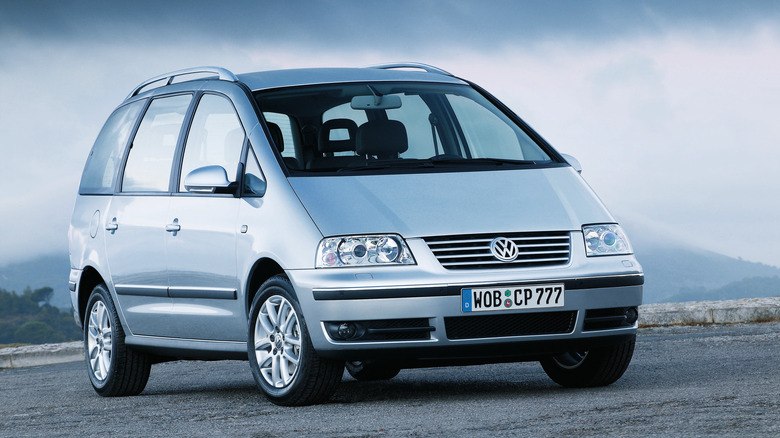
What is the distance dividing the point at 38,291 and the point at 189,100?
13438 cm

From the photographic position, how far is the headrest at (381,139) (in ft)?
23.2

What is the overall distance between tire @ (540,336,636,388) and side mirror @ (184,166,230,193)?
2217mm

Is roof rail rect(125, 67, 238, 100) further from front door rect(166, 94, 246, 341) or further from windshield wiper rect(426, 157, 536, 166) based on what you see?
windshield wiper rect(426, 157, 536, 166)

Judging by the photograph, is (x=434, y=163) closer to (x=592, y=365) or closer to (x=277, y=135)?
(x=277, y=135)

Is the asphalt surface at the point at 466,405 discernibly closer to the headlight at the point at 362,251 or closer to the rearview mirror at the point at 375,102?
the headlight at the point at 362,251

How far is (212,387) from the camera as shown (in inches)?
347

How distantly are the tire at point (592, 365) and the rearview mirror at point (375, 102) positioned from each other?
1815mm

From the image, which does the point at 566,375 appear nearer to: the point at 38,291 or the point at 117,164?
the point at 117,164

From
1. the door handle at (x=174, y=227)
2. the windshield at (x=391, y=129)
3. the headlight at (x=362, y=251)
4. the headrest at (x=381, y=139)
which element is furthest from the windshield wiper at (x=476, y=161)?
the door handle at (x=174, y=227)

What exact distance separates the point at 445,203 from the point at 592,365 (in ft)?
4.70

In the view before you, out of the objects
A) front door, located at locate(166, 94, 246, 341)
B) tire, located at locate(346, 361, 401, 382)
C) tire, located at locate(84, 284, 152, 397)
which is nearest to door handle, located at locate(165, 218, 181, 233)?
front door, located at locate(166, 94, 246, 341)

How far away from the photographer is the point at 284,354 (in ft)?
21.3

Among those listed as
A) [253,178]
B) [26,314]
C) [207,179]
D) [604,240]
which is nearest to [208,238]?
[207,179]

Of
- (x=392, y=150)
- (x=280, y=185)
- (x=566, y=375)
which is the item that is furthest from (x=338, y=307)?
(x=566, y=375)
